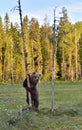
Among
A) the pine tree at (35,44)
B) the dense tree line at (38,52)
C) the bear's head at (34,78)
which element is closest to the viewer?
the bear's head at (34,78)

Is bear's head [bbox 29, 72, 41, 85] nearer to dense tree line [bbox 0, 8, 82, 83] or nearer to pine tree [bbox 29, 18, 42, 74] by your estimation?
dense tree line [bbox 0, 8, 82, 83]

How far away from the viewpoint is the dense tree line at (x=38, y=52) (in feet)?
294

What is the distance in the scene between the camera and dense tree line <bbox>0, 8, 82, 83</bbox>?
89.6 meters

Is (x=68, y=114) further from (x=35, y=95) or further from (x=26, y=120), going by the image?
(x=26, y=120)

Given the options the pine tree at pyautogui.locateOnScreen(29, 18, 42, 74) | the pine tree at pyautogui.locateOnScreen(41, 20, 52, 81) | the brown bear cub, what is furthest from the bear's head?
the pine tree at pyautogui.locateOnScreen(29, 18, 42, 74)

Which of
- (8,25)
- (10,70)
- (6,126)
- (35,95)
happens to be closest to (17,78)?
(10,70)

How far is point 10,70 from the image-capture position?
91438 millimetres

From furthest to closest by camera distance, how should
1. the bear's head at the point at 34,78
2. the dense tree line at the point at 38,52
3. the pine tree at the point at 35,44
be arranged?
1. the pine tree at the point at 35,44
2. the dense tree line at the point at 38,52
3. the bear's head at the point at 34,78

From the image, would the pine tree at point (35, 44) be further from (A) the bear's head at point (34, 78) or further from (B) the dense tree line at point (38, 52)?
(A) the bear's head at point (34, 78)

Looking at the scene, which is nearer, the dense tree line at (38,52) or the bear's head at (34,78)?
the bear's head at (34,78)

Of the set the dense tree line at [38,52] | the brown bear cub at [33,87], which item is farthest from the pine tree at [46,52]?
the brown bear cub at [33,87]

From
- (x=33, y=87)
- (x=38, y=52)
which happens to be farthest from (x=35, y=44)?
(x=33, y=87)

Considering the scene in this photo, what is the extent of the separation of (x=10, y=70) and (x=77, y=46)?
16.2 meters

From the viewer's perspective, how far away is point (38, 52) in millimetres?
93688
